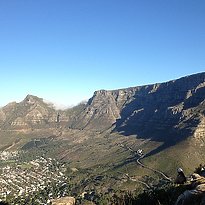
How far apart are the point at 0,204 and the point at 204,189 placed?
115847mm

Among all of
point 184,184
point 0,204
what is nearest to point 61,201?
point 184,184

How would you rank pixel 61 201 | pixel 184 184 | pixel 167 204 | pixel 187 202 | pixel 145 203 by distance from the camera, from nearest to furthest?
1. pixel 187 202
2. pixel 167 204
3. pixel 184 184
4. pixel 61 201
5. pixel 145 203

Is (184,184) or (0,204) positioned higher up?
(184,184)

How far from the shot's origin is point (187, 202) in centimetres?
4900

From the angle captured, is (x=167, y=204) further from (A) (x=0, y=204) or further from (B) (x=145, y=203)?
(A) (x=0, y=204)

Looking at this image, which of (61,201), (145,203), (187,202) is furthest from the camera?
(145,203)

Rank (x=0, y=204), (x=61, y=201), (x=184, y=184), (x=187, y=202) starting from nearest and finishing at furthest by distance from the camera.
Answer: (x=187, y=202) → (x=184, y=184) → (x=61, y=201) → (x=0, y=204)

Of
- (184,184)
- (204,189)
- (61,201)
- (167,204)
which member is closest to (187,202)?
(204,189)

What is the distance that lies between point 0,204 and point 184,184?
9399 cm

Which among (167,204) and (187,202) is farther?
(167,204)

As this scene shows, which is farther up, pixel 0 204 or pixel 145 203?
pixel 145 203

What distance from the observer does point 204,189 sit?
4978cm

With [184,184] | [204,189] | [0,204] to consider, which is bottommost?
[0,204]

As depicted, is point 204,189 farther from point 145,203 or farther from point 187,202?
point 145,203
